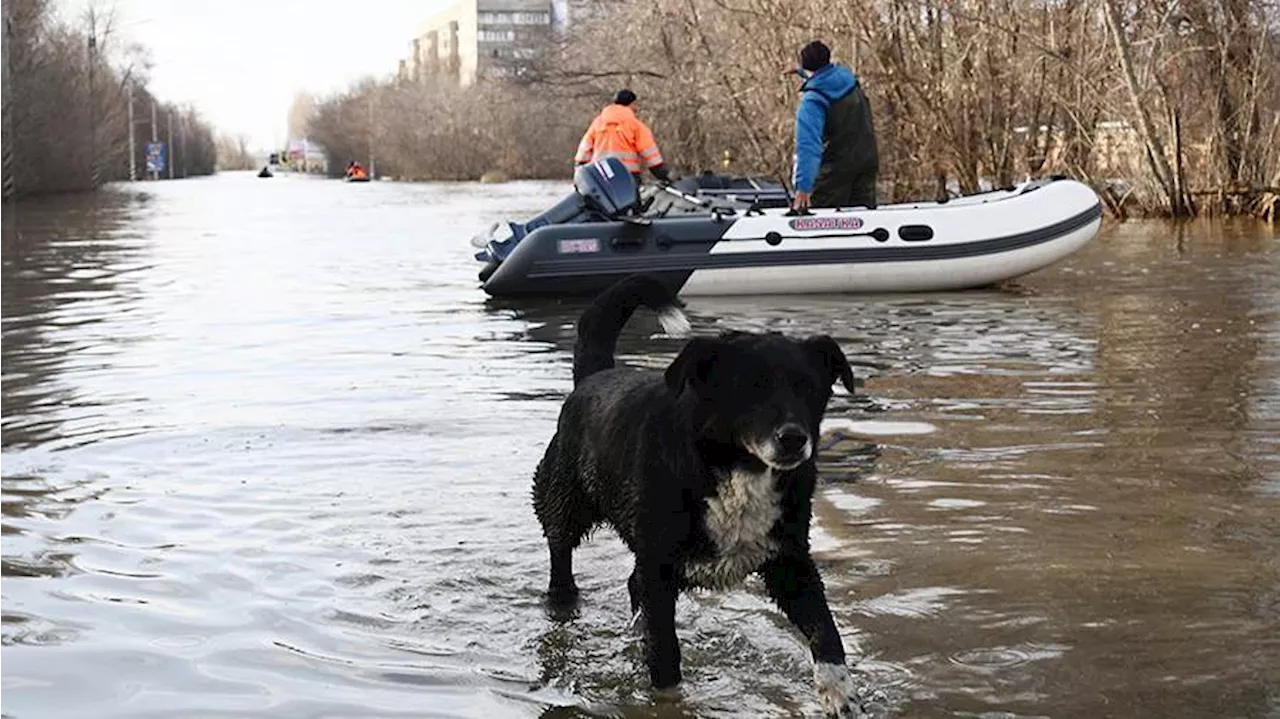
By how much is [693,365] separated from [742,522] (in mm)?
406

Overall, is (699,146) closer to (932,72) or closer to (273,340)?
(932,72)

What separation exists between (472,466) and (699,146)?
2520 centimetres

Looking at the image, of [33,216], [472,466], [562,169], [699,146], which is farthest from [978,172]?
[562,169]

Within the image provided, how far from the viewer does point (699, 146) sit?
105ft

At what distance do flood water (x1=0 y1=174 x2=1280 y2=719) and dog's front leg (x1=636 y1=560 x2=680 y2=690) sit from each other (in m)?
0.08

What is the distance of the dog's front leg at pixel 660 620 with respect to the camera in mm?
4113

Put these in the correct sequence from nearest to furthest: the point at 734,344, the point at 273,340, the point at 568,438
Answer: the point at 734,344, the point at 568,438, the point at 273,340

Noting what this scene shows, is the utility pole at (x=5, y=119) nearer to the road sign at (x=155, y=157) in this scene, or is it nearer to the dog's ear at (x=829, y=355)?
the dog's ear at (x=829, y=355)

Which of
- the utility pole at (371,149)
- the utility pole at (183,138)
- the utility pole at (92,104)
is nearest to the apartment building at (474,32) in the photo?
the utility pole at (183,138)

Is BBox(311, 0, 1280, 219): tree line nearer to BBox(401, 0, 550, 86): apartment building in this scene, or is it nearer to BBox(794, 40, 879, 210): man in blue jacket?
BBox(794, 40, 879, 210): man in blue jacket

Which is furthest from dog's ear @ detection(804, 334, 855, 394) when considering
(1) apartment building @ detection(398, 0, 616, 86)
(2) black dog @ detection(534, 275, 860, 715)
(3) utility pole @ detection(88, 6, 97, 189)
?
(1) apartment building @ detection(398, 0, 616, 86)

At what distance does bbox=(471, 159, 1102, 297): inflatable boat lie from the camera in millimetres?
14219

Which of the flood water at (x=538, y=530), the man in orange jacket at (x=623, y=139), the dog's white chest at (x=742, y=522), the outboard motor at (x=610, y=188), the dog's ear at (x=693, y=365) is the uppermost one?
the man in orange jacket at (x=623, y=139)

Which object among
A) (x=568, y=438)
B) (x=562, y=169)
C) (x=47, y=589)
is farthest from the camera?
(x=562, y=169)
